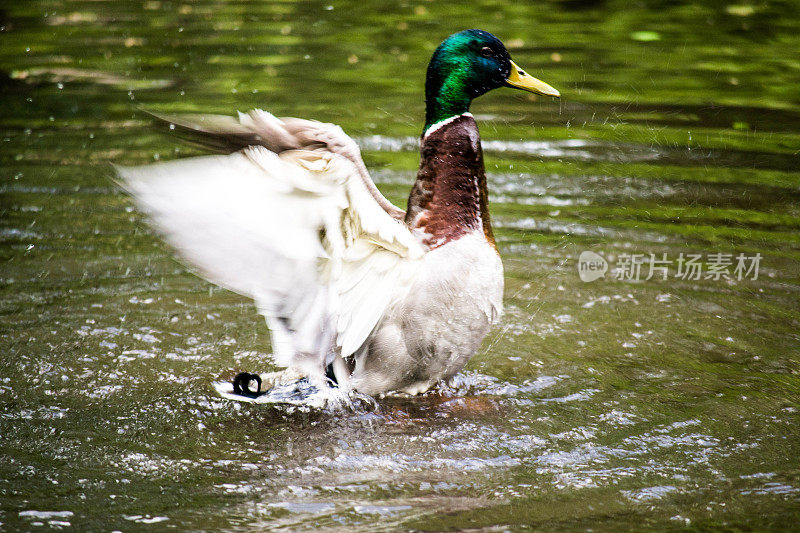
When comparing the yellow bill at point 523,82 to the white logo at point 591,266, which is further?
the white logo at point 591,266

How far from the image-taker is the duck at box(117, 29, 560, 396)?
11.1 feet

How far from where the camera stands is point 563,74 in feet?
25.6

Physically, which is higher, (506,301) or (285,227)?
(285,227)

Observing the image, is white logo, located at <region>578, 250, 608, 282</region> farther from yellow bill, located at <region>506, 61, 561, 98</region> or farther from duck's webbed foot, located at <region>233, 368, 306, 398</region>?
duck's webbed foot, located at <region>233, 368, 306, 398</region>

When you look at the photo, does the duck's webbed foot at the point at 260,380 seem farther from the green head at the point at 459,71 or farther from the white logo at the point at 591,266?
the white logo at the point at 591,266

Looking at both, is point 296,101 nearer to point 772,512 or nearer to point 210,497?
point 210,497

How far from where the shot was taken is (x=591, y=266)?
215 inches

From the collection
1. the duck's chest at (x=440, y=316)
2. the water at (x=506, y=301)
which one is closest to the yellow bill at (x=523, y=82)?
the duck's chest at (x=440, y=316)

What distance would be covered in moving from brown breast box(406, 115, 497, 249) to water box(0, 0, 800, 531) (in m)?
0.77

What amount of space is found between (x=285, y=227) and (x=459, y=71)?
3.85 ft

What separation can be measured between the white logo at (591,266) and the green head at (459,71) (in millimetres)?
1599

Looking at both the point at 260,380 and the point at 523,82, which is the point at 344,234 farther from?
the point at 523,82

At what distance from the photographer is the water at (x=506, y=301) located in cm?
339

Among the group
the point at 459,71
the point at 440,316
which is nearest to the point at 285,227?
the point at 440,316
